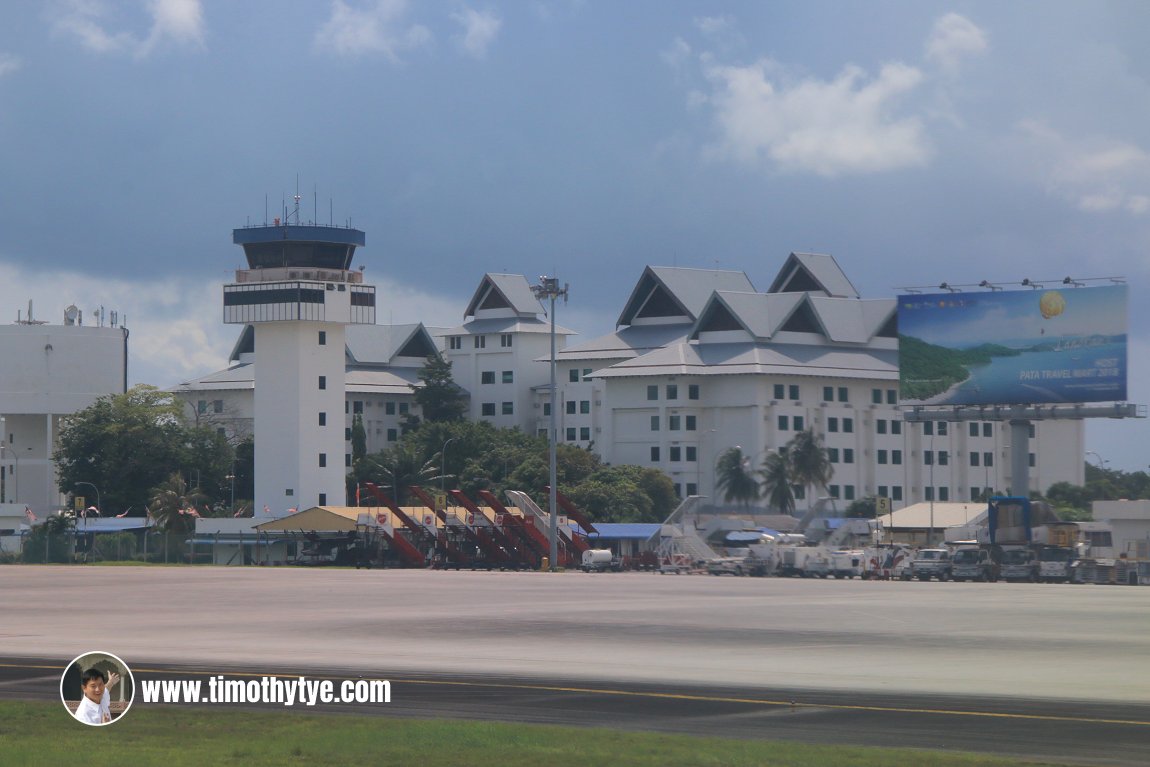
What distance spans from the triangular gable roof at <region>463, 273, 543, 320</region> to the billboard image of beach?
8489cm

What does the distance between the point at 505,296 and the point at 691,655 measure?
149690mm

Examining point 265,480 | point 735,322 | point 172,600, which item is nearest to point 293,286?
point 265,480

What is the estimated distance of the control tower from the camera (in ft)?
402

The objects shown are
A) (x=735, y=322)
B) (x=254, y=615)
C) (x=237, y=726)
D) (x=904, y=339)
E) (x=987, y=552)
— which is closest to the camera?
(x=237, y=726)

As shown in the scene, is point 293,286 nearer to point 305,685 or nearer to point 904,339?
point 904,339

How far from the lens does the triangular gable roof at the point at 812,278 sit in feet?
532

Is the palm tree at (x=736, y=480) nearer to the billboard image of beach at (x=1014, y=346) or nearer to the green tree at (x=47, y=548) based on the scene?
the billboard image of beach at (x=1014, y=346)

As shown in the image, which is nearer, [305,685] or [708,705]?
[708,705]

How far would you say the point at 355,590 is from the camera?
58.1 meters

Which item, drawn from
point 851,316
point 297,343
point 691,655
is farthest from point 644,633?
point 851,316

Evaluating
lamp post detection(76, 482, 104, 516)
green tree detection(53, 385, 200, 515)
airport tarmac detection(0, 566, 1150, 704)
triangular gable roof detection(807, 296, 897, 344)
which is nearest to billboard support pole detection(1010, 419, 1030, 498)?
airport tarmac detection(0, 566, 1150, 704)

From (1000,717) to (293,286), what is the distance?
4177 inches

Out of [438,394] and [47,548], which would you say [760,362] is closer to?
[438,394]

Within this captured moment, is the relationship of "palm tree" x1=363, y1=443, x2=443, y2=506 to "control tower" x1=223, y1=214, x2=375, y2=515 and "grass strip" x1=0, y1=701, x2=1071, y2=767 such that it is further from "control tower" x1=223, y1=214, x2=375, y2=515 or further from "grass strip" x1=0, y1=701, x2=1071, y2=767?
"grass strip" x1=0, y1=701, x2=1071, y2=767
